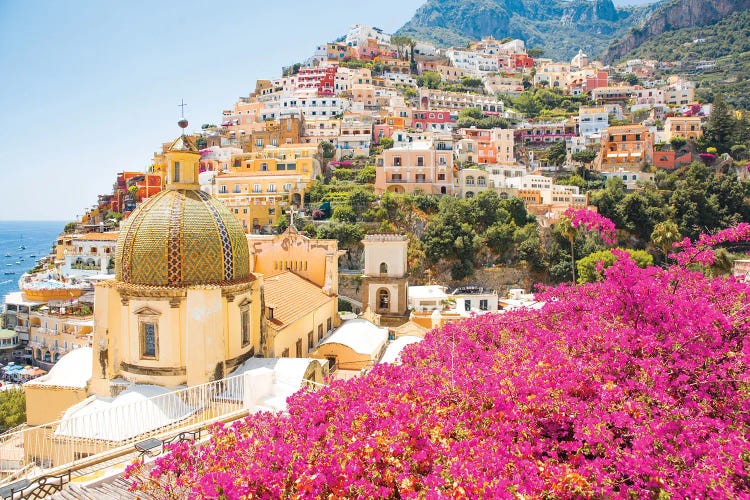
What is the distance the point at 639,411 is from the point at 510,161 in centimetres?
7120

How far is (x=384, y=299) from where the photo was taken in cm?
3036

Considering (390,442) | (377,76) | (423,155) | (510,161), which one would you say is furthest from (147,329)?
(377,76)

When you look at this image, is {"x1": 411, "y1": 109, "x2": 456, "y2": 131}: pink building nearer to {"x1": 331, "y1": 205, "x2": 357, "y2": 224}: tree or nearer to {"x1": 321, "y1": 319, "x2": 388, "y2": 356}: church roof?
{"x1": 331, "y1": 205, "x2": 357, "y2": 224}: tree

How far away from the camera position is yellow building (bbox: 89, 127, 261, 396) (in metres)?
14.0

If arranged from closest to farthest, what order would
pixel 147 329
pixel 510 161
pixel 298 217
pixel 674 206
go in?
1. pixel 147 329
2. pixel 298 217
3. pixel 674 206
4. pixel 510 161

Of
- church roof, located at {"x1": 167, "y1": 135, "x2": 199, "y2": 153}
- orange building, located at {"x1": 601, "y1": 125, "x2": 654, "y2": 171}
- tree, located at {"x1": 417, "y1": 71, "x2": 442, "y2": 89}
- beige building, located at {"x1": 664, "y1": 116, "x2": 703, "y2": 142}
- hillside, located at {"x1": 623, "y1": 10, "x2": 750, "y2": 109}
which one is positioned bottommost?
church roof, located at {"x1": 167, "y1": 135, "x2": 199, "y2": 153}

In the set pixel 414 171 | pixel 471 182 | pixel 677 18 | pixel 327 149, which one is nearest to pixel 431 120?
pixel 327 149

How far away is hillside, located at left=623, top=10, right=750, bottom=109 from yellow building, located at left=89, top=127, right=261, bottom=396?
110946mm

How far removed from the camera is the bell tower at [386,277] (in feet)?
98.6

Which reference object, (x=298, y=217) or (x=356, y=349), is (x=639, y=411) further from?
(x=298, y=217)

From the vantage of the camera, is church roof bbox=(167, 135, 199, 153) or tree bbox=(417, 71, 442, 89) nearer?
church roof bbox=(167, 135, 199, 153)

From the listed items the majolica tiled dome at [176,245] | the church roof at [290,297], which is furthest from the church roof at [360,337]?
the majolica tiled dome at [176,245]

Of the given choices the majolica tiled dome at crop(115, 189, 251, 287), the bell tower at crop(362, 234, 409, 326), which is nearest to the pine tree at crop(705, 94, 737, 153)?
the bell tower at crop(362, 234, 409, 326)

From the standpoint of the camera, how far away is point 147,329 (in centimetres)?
1439
